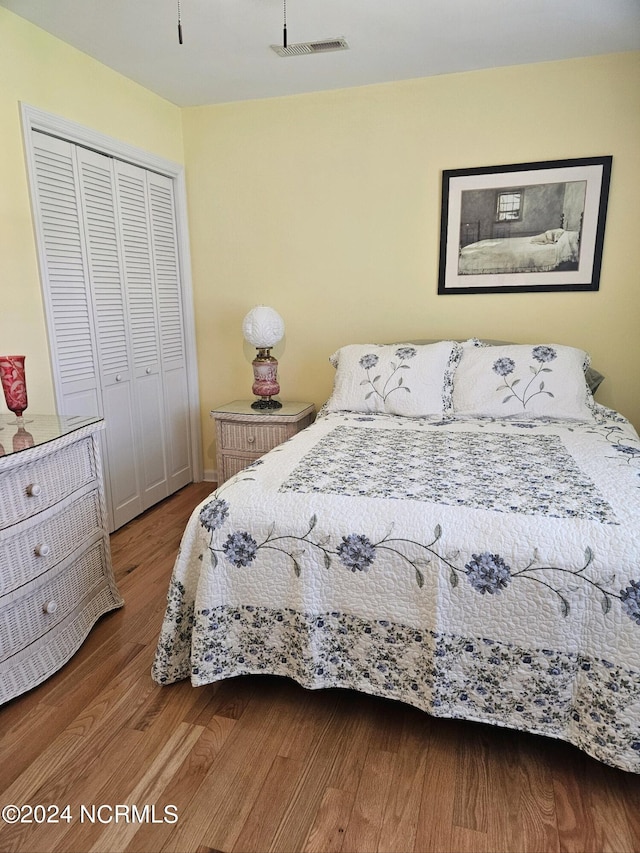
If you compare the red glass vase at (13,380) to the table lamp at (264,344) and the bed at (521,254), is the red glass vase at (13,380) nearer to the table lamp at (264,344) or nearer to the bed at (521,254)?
the table lamp at (264,344)

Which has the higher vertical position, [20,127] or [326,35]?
[326,35]

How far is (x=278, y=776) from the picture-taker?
4.78 ft

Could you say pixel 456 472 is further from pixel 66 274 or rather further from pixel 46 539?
pixel 66 274

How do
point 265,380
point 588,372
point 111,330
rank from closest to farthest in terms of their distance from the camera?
point 588,372 → point 111,330 → point 265,380

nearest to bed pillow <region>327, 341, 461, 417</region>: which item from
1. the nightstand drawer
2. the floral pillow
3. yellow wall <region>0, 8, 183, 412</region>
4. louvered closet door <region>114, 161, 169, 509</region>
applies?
the floral pillow

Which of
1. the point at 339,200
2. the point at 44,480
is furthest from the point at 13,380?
the point at 339,200

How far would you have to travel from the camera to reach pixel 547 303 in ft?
9.63

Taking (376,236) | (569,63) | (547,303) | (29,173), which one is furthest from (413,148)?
(29,173)

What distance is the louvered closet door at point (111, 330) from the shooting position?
2.70 metres

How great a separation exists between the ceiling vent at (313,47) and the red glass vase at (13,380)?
1800 mm

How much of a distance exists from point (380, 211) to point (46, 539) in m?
2.40

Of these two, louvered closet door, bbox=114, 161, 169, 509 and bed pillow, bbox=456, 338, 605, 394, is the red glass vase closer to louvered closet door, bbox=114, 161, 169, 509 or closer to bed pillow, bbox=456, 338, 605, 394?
louvered closet door, bbox=114, 161, 169, 509

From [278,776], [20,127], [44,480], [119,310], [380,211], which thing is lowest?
[278,776]

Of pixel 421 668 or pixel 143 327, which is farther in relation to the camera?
pixel 143 327
